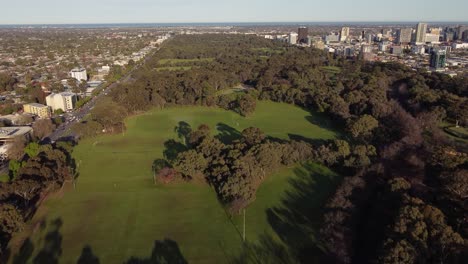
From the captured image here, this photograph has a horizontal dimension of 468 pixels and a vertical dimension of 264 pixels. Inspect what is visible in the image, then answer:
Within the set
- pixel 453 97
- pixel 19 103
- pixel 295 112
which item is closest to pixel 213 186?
pixel 295 112

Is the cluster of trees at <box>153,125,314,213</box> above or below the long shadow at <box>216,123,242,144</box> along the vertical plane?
above

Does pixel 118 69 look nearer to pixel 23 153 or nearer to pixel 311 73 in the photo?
pixel 311 73

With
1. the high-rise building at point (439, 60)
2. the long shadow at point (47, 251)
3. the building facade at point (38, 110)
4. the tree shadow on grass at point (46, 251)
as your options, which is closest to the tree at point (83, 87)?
the building facade at point (38, 110)

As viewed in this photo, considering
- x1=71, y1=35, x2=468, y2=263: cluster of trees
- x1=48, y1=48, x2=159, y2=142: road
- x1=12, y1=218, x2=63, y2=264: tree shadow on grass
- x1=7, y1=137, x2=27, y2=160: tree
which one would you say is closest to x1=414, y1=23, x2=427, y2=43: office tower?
x1=71, y1=35, x2=468, y2=263: cluster of trees

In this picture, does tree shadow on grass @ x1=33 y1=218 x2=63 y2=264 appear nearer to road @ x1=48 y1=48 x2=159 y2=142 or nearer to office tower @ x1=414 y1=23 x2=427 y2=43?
road @ x1=48 y1=48 x2=159 y2=142

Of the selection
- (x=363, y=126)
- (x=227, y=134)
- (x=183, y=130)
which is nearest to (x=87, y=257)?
(x=227, y=134)
